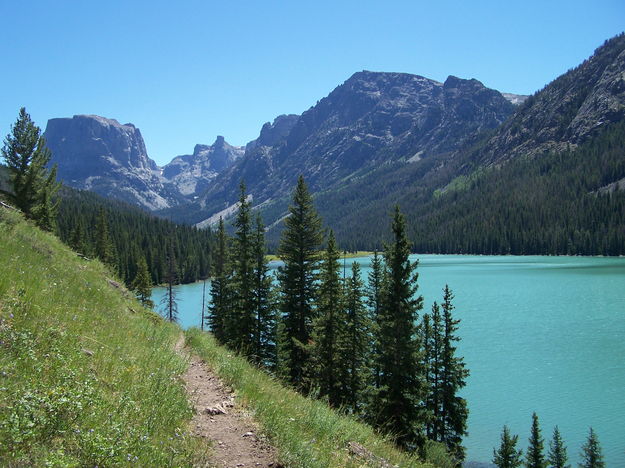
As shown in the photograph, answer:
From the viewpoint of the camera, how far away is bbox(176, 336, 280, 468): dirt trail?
17.2 ft

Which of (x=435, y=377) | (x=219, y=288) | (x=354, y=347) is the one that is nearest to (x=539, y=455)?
(x=435, y=377)

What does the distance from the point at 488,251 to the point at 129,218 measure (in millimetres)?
159337

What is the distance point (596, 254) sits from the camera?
151m

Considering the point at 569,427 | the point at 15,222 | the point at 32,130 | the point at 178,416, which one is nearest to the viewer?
the point at 178,416

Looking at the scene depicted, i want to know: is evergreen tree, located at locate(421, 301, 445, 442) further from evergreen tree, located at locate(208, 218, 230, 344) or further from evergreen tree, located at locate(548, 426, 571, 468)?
evergreen tree, located at locate(208, 218, 230, 344)

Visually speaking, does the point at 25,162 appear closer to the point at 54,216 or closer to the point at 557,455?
the point at 54,216

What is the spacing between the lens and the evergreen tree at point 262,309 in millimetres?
27359

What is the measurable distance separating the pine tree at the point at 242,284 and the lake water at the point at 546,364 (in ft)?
53.9

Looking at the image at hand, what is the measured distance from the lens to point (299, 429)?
6441mm

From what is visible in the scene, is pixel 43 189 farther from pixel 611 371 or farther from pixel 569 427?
pixel 611 371

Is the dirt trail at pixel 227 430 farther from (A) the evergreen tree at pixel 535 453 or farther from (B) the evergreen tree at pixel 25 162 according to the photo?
(B) the evergreen tree at pixel 25 162

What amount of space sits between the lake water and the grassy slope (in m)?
22.9

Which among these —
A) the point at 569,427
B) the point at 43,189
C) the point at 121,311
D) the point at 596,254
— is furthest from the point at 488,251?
the point at 121,311

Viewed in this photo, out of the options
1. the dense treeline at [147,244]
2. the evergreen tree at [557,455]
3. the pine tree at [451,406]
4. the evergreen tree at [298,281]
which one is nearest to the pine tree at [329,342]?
the evergreen tree at [298,281]
